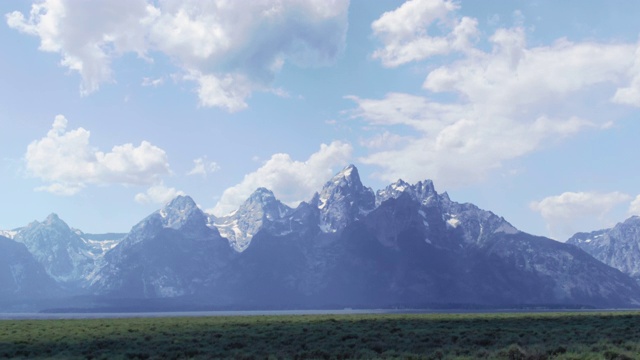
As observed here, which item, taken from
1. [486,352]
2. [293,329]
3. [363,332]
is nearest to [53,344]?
[293,329]

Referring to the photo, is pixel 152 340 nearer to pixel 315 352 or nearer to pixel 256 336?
pixel 256 336

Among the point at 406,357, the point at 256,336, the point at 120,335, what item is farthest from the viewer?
the point at 120,335

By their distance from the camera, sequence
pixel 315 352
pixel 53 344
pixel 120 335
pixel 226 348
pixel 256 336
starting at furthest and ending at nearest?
pixel 120 335, pixel 256 336, pixel 53 344, pixel 226 348, pixel 315 352

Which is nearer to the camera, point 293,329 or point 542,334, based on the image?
point 542,334

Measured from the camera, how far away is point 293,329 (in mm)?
63688

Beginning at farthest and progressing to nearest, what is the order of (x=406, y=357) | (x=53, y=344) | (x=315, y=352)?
(x=53, y=344) → (x=315, y=352) → (x=406, y=357)

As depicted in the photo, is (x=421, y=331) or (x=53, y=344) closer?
(x=53, y=344)

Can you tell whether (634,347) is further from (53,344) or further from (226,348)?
(53,344)

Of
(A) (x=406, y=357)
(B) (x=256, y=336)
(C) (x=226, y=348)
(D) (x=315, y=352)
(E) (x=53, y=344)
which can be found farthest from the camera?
(B) (x=256, y=336)

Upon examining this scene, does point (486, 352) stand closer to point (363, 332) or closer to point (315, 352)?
point (315, 352)

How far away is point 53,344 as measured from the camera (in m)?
52.6

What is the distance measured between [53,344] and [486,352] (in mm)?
38548

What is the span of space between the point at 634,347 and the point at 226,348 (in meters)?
30.5

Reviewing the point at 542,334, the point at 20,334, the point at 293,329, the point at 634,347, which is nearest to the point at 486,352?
the point at 634,347
